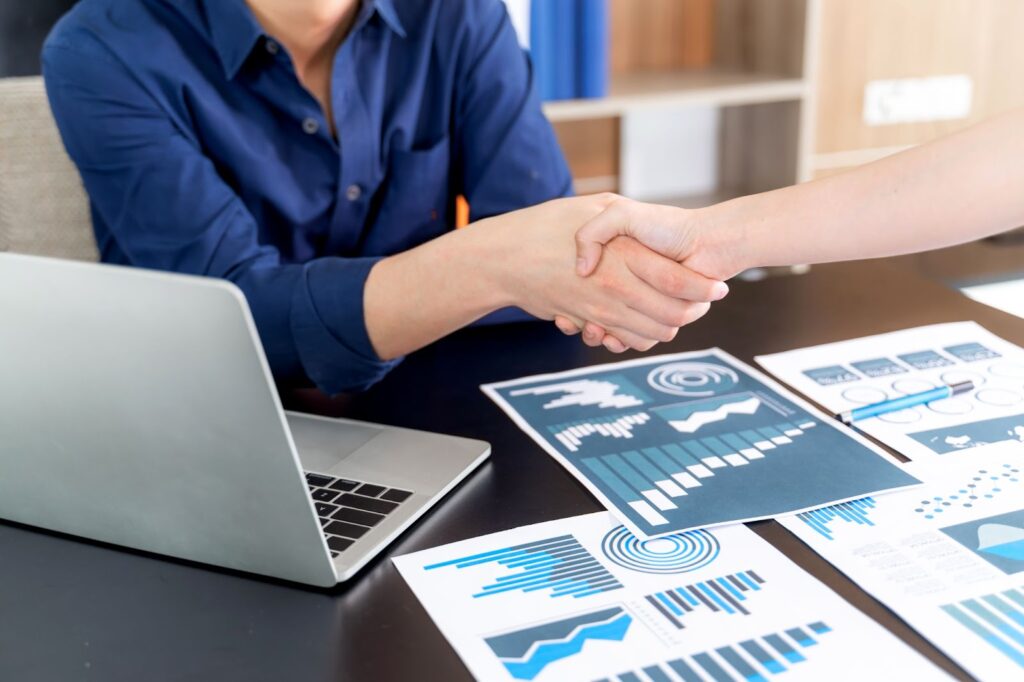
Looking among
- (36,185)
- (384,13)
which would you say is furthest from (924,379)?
(36,185)

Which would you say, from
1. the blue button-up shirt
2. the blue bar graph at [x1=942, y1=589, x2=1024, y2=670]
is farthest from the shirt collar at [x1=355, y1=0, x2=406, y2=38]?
the blue bar graph at [x1=942, y1=589, x2=1024, y2=670]

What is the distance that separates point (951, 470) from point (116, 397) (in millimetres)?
619

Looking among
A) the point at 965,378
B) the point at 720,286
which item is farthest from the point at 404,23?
the point at 965,378

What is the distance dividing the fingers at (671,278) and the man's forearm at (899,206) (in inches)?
1.6

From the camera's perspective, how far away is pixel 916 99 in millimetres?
2498

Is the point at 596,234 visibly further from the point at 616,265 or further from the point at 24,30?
the point at 24,30

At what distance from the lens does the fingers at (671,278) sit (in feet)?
3.34

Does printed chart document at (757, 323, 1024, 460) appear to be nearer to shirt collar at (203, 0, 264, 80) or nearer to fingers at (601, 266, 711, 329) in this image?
fingers at (601, 266, 711, 329)

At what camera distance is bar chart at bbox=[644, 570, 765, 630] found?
26.8 inches

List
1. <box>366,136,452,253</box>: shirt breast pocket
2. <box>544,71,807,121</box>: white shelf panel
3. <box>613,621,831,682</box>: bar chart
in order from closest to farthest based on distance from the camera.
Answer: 1. <box>613,621,831,682</box>: bar chart
2. <box>366,136,452,253</box>: shirt breast pocket
3. <box>544,71,807,121</box>: white shelf panel

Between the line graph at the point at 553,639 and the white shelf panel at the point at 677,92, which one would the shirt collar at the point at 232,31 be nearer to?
the line graph at the point at 553,639

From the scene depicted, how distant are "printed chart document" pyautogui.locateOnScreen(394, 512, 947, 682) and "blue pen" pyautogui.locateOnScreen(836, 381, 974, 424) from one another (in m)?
0.22

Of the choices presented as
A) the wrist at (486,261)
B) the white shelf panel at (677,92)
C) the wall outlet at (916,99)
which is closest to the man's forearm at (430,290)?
the wrist at (486,261)

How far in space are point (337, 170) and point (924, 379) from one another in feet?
2.39
